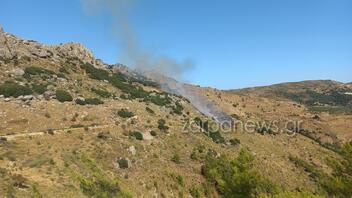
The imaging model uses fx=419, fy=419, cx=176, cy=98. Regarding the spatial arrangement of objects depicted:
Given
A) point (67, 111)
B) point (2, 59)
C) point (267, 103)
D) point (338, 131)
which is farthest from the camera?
point (267, 103)

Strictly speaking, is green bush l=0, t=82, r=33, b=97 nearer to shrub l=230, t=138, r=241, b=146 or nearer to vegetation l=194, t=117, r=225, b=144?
vegetation l=194, t=117, r=225, b=144

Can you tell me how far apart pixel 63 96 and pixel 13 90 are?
20.9 feet

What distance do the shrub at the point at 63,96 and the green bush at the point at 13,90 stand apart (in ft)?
11.7

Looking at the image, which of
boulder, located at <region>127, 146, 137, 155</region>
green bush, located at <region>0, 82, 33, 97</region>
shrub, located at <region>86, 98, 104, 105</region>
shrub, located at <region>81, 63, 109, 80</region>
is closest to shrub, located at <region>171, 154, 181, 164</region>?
boulder, located at <region>127, 146, 137, 155</region>

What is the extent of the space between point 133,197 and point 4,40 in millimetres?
48064

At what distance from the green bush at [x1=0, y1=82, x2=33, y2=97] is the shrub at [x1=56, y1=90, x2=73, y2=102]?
140 inches

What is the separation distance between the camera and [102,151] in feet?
134

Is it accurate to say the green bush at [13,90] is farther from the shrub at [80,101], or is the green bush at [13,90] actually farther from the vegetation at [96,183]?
the vegetation at [96,183]

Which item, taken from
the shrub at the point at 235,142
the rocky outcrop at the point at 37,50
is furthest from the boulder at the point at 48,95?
the shrub at the point at 235,142

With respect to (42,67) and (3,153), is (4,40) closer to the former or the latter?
(42,67)

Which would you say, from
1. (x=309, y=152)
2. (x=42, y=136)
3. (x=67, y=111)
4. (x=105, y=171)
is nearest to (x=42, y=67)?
(x=67, y=111)

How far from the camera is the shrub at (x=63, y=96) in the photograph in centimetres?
5630

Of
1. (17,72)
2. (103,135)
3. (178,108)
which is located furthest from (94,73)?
(103,135)

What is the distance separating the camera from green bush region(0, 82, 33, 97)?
54.0 meters
